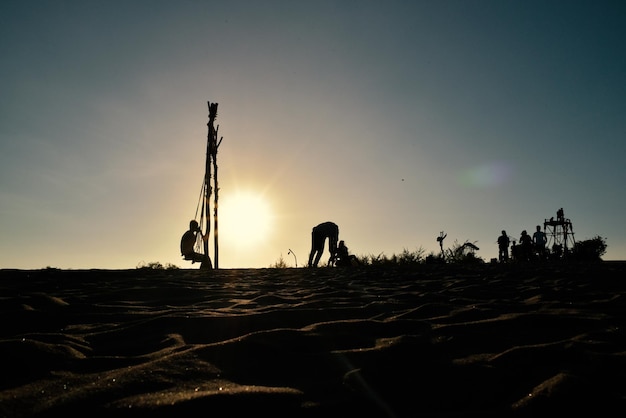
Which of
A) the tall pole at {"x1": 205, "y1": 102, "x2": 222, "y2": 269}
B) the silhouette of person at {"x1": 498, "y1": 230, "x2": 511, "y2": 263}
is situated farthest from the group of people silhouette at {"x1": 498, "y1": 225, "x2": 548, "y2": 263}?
the tall pole at {"x1": 205, "y1": 102, "x2": 222, "y2": 269}

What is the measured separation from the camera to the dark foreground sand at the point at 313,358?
1.50 m

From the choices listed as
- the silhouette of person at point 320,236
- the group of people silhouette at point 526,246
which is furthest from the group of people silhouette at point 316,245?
the group of people silhouette at point 526,246

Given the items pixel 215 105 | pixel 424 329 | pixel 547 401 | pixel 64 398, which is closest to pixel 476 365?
pixel 547 401

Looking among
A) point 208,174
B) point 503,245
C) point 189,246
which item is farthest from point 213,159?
point 503,245

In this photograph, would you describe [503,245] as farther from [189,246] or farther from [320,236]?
[189,246]

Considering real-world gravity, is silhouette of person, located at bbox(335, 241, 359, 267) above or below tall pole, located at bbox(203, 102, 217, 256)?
below

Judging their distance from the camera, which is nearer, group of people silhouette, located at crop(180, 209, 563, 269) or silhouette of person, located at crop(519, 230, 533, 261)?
group of people silhouette, located at crop(180, 209, 563, 269)

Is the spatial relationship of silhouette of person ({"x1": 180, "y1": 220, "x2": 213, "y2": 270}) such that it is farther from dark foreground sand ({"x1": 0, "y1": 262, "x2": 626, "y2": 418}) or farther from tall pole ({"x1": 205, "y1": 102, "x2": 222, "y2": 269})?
dark foreground sand ({"x1": 0, "y1": 262, "x2": 626, "y2": 418})

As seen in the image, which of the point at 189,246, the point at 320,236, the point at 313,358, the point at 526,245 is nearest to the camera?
the point at 313,358

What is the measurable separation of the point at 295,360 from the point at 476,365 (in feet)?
2.70

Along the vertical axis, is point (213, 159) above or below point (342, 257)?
above

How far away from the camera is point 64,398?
1.50 metres

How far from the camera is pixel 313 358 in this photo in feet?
6.77

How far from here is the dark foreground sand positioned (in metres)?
1.50
